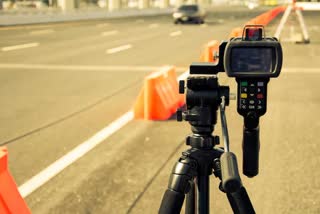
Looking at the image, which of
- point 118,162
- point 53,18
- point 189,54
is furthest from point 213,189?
point 53,18

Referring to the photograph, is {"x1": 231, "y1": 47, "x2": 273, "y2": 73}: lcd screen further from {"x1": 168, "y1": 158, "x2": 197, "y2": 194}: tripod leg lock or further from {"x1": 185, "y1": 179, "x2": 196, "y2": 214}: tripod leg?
{"x1": 185, "y1": 179, "x2": 196, "y2": 214}: tripod leg

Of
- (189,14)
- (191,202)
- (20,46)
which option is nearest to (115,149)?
(191,202)

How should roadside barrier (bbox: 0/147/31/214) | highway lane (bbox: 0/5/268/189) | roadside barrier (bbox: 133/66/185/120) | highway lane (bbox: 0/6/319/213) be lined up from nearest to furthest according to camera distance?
roadside barrier (bbox: 0/147/31/214)
highway lane (bbox: 0/6/319/213)
highway lane (bbox: 0/5/268/189)
roadside barrier (bbox: 133/66/185/120)

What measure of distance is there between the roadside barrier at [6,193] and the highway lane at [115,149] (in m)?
1.21

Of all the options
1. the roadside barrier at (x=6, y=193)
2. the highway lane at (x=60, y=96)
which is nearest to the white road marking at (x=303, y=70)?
the highway lane at (x=60, y=96)

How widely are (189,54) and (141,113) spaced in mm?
10580

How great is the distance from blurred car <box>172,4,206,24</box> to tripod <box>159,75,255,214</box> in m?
39.3

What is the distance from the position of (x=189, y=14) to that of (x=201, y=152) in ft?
129

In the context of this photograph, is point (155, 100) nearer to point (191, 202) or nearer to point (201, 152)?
point (191, 202)

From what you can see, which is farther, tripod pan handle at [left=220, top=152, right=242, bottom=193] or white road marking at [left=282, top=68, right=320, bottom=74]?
white road marking at [left=282, top=68, right=320, bottom=74]

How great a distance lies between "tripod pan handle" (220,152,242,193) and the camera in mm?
1937

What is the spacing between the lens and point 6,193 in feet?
11.2

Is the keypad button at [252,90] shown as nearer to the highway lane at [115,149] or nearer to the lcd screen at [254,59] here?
the lcd screen at [254,59]

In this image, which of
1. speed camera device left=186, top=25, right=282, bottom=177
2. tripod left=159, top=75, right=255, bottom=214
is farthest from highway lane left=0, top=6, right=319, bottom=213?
speed camera device left=186, top=25, right=282, bottom=177
